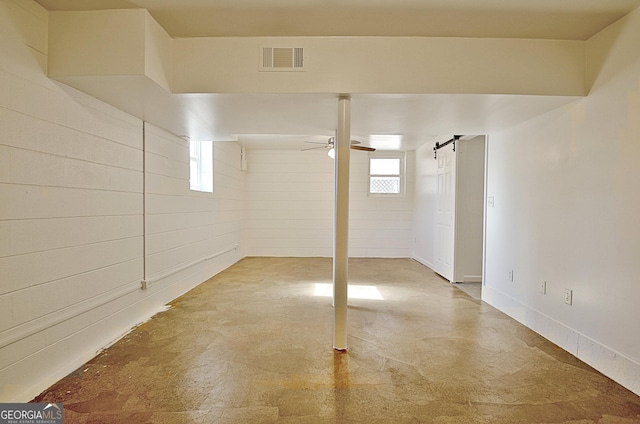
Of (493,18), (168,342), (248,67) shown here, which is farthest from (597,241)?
(168,342)

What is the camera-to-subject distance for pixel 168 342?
286 centimetres

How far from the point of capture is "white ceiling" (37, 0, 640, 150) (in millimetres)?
2117

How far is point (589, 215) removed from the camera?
2.50m

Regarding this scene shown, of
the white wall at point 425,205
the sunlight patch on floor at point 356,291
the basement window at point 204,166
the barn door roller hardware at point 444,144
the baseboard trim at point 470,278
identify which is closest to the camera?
the sunlight patch on floor at point 356,291

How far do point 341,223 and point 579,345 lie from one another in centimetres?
209

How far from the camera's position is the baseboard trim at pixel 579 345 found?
2160 mm

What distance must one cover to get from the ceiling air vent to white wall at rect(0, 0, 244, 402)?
4.72 ft

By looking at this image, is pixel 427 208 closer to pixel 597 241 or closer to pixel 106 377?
pixel 597 241

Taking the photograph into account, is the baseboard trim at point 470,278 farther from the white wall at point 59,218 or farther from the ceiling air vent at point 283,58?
the white wall at point 59,218

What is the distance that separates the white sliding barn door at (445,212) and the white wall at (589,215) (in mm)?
1684

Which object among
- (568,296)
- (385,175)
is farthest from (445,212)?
(568,296)

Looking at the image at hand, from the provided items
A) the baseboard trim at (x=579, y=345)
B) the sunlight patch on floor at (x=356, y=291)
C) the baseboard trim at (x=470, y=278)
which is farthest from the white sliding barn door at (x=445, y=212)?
the baseboard trim at (x=579, y=345)

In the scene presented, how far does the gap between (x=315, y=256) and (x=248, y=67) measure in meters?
5.62

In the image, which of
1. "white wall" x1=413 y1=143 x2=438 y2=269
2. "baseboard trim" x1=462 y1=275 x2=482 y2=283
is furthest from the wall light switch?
"white wall" x1=413 y1=143 x2=438 y2=269
